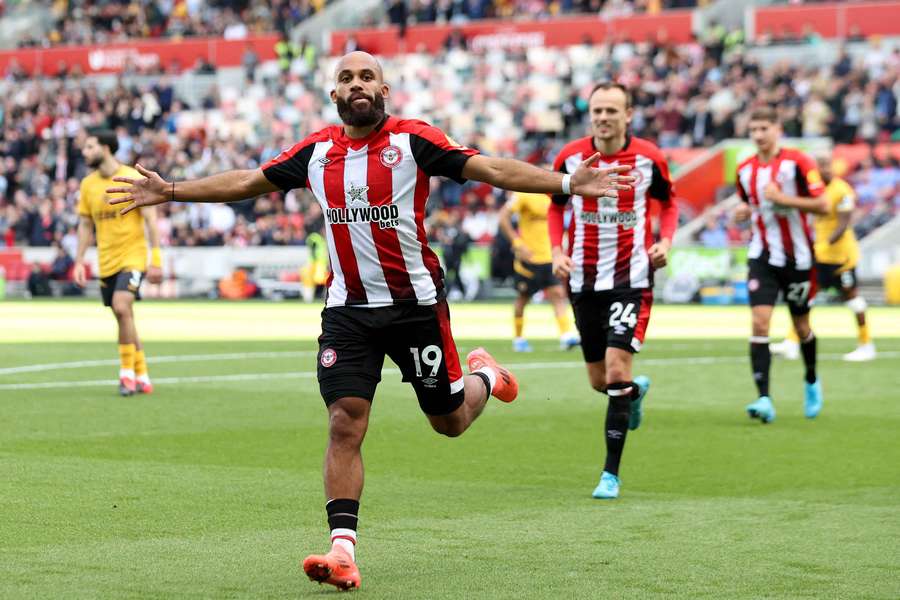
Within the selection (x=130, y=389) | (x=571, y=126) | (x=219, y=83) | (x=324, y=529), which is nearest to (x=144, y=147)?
(x=219, y=83)

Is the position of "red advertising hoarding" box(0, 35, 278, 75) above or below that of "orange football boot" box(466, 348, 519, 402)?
above

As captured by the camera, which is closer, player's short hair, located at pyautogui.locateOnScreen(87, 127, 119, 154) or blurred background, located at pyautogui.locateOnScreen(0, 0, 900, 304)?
player's short hair, located at pyautogui.locateOnScreen(87, 127, 119, 154)

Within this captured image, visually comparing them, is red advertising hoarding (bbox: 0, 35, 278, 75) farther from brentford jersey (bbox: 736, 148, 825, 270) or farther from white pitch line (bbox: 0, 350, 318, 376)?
brentford jersey (bbox: 736, 148, 825, 270)

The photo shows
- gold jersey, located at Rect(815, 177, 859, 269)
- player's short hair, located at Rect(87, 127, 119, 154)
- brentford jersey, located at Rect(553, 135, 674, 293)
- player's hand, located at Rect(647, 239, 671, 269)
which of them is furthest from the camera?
gold jersey, located at Rect(815, 177, 859, 269)

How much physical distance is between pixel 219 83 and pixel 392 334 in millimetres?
41474

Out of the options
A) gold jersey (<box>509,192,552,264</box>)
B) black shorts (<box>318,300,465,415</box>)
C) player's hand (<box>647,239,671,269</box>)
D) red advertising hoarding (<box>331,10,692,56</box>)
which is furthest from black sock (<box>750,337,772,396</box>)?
red advertising hoarding (<box>331,10,692,56</box>)

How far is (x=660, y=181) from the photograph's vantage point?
9.66m

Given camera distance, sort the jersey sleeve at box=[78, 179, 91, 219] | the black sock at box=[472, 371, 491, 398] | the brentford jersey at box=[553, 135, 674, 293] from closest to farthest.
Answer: the black sock at box=[472, 371, 491, 398] < the brentford jersey at box=[553, 135, 674, 293] < the jersey sleeve at box=[78, 179, 91, 219]

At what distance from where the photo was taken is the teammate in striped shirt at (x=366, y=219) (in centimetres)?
656

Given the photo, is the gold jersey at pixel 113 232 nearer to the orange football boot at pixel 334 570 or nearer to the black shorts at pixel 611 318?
the black shorts at pixel 611 318

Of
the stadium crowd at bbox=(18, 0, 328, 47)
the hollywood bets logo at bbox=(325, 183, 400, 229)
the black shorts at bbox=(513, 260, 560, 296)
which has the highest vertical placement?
the stadium crowd at bbox=(18, 0, 328, 47)

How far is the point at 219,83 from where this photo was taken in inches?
1854

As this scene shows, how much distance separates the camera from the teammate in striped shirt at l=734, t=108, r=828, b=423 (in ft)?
40.2

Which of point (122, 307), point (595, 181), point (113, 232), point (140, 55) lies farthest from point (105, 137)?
point (140, 55)
